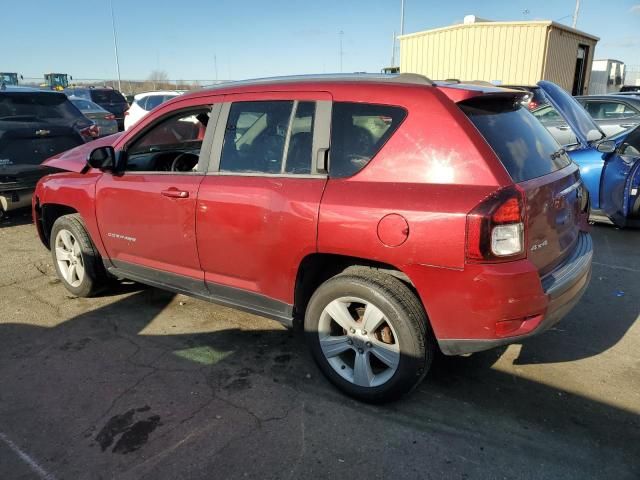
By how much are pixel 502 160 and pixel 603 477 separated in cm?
158

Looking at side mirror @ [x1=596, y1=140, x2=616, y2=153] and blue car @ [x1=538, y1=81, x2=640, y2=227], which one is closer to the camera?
blue car @ [x1=538, y1=81, x2=640, y2=227]

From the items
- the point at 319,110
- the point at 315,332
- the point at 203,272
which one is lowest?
the point at 315,332

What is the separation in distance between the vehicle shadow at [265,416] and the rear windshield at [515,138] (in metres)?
1.34

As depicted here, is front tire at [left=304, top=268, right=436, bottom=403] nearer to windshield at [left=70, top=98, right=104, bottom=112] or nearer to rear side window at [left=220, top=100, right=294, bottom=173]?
rear side window at [left=220, top=100, right=294, bottom=173]

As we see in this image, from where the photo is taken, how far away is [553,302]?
2598mm

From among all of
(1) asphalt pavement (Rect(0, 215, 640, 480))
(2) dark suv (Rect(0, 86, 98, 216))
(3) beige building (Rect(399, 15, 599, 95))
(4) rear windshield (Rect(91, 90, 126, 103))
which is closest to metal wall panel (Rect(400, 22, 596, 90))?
(3) beige building (Rect(399, 15, 599, 95))

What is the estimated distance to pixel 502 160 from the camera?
101 inches

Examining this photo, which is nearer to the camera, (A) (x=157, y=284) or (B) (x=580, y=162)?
(A) (x=157, y=284)

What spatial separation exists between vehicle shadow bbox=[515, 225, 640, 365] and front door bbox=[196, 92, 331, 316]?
1.74 meters

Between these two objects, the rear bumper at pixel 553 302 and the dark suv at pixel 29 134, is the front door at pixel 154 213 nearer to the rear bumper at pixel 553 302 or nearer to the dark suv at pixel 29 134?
the rear bumper at pixel 553 302

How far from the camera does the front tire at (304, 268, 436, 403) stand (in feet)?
8.80

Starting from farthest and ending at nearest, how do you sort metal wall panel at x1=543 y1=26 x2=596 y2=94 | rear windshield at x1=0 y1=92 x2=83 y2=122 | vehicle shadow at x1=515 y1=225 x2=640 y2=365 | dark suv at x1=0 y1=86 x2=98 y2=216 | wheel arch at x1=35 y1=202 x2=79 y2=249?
metal wall panel at x1=543 y1=26 x2=596 y2=94 → rear windshield at x1=0 y1=92 x2=83 y2=122 → dark suv at x1=0 y1=86 x2=98 y2=216 → wheel arch at x1=35 y1=202 x2=79 y2=249 → vehicle shadow at x1=515 y1=225 x2=640 y2=365

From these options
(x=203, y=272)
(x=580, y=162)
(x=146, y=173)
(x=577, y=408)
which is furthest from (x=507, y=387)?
(x=580, y=162)

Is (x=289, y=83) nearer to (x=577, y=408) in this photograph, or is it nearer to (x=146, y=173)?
(x=146, y=173)
